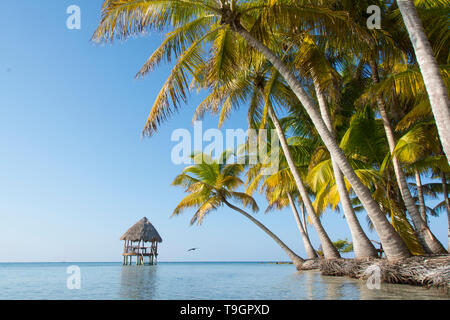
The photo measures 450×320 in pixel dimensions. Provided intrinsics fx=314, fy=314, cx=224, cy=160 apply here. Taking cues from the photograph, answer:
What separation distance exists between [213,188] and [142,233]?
12.9 m

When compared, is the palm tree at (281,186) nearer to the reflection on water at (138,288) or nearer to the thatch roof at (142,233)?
the reflection on water at (138,288)

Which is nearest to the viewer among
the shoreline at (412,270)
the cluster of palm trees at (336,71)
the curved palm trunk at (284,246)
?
the shoreline at (412,270)

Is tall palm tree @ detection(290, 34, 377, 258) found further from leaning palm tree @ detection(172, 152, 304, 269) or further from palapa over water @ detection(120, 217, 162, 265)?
palapa over water @ detection(120, 217, 162, 265)

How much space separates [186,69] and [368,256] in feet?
22.5

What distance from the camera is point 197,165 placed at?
54.3ft

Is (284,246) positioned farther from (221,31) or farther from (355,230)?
(221,31)

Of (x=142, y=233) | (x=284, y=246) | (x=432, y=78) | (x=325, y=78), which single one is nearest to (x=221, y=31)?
(x=325, y=78)

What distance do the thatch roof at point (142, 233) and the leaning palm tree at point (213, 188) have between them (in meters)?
11.2

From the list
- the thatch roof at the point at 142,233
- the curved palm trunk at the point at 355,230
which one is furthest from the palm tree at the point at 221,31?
the thatch roof at the point at 142,233

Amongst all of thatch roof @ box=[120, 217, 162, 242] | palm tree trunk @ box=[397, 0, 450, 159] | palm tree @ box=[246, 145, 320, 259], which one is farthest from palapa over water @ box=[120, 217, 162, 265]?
palm tree trunk @ box=[397, 0, 450, 159]

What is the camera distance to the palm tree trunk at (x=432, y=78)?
15.5 feet

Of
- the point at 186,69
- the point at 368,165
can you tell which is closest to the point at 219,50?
the point at 186,69

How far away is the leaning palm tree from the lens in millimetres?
14008
